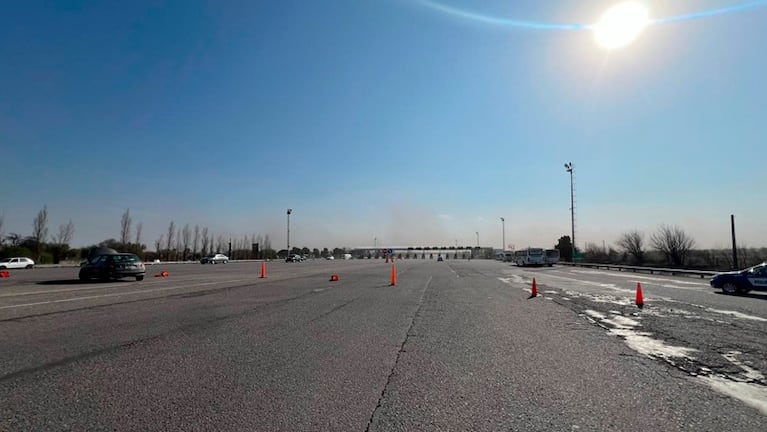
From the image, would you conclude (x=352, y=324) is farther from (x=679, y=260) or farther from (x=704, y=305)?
(x=679, y=260)

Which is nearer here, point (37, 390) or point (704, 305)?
point (37, 390)

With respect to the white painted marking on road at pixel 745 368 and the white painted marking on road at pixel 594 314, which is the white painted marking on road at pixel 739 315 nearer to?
the white painted marking on road at pixel 594 314

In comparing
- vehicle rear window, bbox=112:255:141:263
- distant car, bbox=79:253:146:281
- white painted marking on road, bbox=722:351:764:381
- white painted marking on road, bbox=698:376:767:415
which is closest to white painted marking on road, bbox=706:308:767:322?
white painted marking on road, bbox=722:351:764:381

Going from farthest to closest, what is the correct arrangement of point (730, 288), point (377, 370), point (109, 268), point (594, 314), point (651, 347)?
1. point (109, 268)
2. point (730, 288)
3. point (594, 314)
4. point (651, 347)
5. point (377, 370)

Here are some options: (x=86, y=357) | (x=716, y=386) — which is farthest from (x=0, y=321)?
(x=716, y=386)

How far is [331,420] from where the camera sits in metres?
4.50

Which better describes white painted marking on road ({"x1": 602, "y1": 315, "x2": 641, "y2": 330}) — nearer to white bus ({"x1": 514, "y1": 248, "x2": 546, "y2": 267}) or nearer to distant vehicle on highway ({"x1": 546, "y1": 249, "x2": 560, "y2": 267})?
white bus ({"x1": 514, "y1": 248, "x2": 546, "y2": 267})

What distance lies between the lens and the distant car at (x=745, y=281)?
1917 centimetres

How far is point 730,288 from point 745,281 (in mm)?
649

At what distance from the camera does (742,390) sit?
563 centimetres

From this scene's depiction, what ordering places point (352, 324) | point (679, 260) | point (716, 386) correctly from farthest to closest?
point (679, 260) < point (352, 324) < point (716, 386)

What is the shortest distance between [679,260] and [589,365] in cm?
6891

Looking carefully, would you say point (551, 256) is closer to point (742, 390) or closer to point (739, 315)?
point (739, 315)

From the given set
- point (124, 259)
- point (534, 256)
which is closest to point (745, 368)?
point (124, 259)
